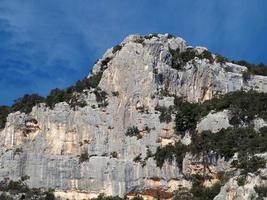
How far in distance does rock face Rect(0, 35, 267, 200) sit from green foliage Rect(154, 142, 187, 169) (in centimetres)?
55

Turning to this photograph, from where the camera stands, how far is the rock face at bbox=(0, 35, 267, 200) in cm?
6931

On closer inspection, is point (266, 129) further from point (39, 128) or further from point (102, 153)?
point (39, 128)

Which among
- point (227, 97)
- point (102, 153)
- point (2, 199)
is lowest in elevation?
point (2, 199)

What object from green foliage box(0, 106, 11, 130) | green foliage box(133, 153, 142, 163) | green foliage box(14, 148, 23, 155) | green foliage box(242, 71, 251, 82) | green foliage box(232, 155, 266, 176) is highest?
green foliage box(242, 71, 251, 82)

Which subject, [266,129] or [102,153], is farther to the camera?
[102,153]

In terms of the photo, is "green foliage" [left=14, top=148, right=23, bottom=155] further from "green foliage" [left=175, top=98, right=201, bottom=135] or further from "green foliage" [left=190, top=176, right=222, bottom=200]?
"green foliage" [left=190, top=176, right=222, bottom=200]

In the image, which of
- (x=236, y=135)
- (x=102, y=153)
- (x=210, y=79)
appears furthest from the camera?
(x=210, y=79)

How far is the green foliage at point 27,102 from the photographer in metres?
76.0

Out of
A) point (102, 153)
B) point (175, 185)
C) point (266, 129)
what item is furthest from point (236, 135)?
point (102, 153)

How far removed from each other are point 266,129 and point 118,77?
16.6 meters

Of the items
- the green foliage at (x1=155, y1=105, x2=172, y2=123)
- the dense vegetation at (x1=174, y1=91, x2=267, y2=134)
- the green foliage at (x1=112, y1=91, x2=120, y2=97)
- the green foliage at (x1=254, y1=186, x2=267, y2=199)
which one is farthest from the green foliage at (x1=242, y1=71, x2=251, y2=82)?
the green foliage at (x1=254, y1=186, x2=267, y2=199)

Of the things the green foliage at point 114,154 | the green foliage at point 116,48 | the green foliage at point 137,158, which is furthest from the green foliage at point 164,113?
the green foliage at point 116,48

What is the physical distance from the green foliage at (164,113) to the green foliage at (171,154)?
3122mm

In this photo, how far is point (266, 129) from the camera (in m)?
67.2
